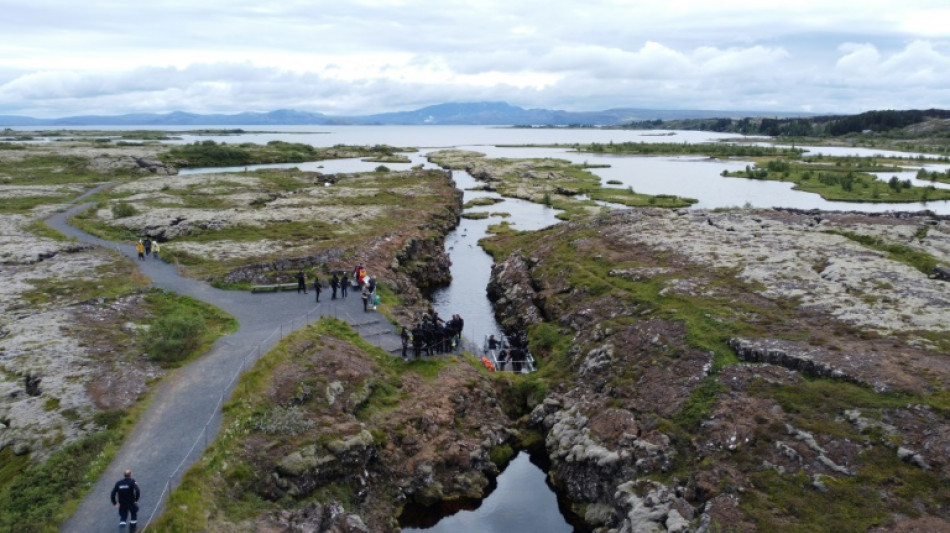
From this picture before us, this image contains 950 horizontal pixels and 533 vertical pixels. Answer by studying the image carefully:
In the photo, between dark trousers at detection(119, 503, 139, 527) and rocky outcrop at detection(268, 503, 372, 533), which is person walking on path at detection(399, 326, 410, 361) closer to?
rocky outcrop at detection(268, 503, 372, 533)

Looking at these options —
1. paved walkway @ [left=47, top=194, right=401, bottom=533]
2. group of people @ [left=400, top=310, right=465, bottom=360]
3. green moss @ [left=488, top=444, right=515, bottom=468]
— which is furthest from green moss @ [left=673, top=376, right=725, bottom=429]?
paved walkway @ [left=47, top=194, right=401, bottom=533]

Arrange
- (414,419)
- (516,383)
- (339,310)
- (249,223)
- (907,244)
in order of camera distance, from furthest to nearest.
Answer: (249,223), (907,244), (339,310), (516,383), (414,419)

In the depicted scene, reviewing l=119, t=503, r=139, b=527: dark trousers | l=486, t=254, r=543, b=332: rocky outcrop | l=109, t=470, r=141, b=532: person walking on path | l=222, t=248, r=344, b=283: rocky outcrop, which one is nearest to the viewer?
l=109, t=470, r=141, b=532: person walking on path

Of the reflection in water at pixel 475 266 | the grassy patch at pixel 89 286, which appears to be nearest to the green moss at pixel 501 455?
the reflection in water at pixel 475 266

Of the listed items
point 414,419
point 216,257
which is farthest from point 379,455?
point 216,257

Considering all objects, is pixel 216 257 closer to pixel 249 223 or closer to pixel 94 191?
pixel 249 223

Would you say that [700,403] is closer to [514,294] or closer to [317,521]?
[317,521]

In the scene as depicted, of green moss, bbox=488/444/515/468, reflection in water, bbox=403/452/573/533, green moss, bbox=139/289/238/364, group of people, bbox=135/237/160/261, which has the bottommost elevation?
reflection in water, bbox=403/452/573/533

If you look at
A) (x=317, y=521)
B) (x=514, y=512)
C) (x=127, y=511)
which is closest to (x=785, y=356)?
(x=514, y=512)
